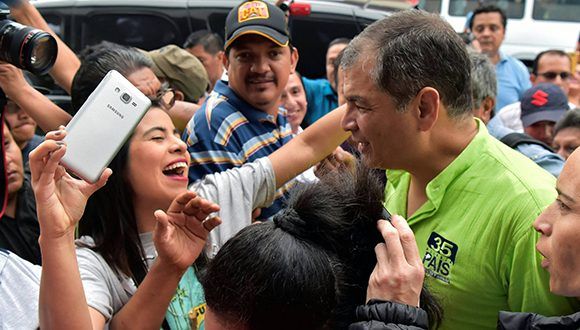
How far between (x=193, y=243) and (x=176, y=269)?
0.29 feet

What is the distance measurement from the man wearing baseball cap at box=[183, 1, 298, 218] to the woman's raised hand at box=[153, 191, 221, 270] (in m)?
0.78

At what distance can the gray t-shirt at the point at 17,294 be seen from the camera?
6.36 ft

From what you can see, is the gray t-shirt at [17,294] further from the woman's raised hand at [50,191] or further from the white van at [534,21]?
the white van at [534,21]

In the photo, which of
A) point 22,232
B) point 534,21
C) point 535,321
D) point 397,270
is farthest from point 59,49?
point 534,21

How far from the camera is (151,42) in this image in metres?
6.74

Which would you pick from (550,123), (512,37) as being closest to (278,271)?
(550,123)

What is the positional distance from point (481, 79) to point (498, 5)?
772cm

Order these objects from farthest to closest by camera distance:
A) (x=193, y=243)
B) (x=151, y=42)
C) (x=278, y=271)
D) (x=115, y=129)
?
(x=151, y=42), (x=193, y=243), (x=115, y=129), (x=278, y=271)

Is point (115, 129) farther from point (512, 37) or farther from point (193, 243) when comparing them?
→ point (512, 37)

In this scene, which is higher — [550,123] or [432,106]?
[432,106]

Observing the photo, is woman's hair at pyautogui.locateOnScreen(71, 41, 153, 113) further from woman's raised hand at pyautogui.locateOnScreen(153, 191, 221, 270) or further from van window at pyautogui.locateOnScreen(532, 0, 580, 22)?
van window at pyautogui.locateOnScreen(532, 0, 580, 22)

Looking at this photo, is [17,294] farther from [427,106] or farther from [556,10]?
[556,10]

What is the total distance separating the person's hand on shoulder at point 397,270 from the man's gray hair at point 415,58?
584 millimetres

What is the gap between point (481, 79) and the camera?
332 cm
